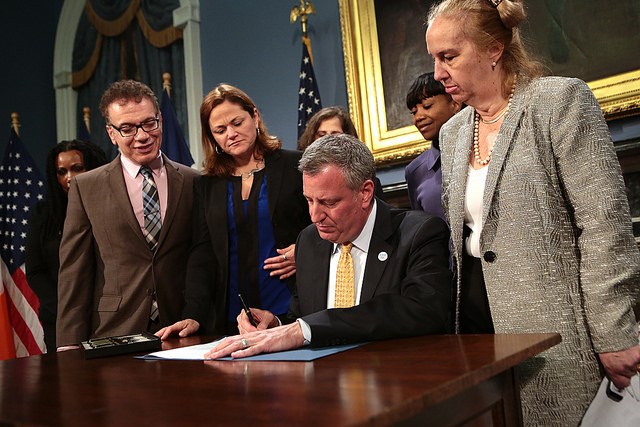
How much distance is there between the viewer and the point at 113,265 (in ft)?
9.45

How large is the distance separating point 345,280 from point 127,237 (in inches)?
46.9

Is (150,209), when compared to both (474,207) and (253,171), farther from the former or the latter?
(474,207)

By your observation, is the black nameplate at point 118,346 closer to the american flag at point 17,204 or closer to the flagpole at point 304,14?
the american flag at point 17,204

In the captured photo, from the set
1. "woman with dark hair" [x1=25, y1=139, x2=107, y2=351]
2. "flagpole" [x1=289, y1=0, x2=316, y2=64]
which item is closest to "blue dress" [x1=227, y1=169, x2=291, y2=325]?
"woman with dark hair" [x1=25, y1=139, x2=107, y2=351]

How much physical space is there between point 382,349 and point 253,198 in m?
1.37

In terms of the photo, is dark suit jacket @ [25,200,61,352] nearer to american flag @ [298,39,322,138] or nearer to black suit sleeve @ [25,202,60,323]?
black suit sleeve @ [25,202,60,323]

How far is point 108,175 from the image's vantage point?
9.99ft

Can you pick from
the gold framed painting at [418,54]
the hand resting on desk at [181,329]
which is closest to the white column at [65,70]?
the gold framed painting at [418,54]

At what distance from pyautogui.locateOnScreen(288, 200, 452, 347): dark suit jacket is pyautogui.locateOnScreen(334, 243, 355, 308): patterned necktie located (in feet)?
0.15

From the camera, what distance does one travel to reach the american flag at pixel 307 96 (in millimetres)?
5367

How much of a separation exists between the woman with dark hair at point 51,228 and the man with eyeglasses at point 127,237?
0.86 metres

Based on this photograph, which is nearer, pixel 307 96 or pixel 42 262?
pixel 42 262

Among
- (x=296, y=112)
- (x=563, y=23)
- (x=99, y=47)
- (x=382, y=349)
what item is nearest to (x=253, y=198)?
(x=382, y=349)

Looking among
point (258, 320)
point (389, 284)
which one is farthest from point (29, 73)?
point (389, 284)
